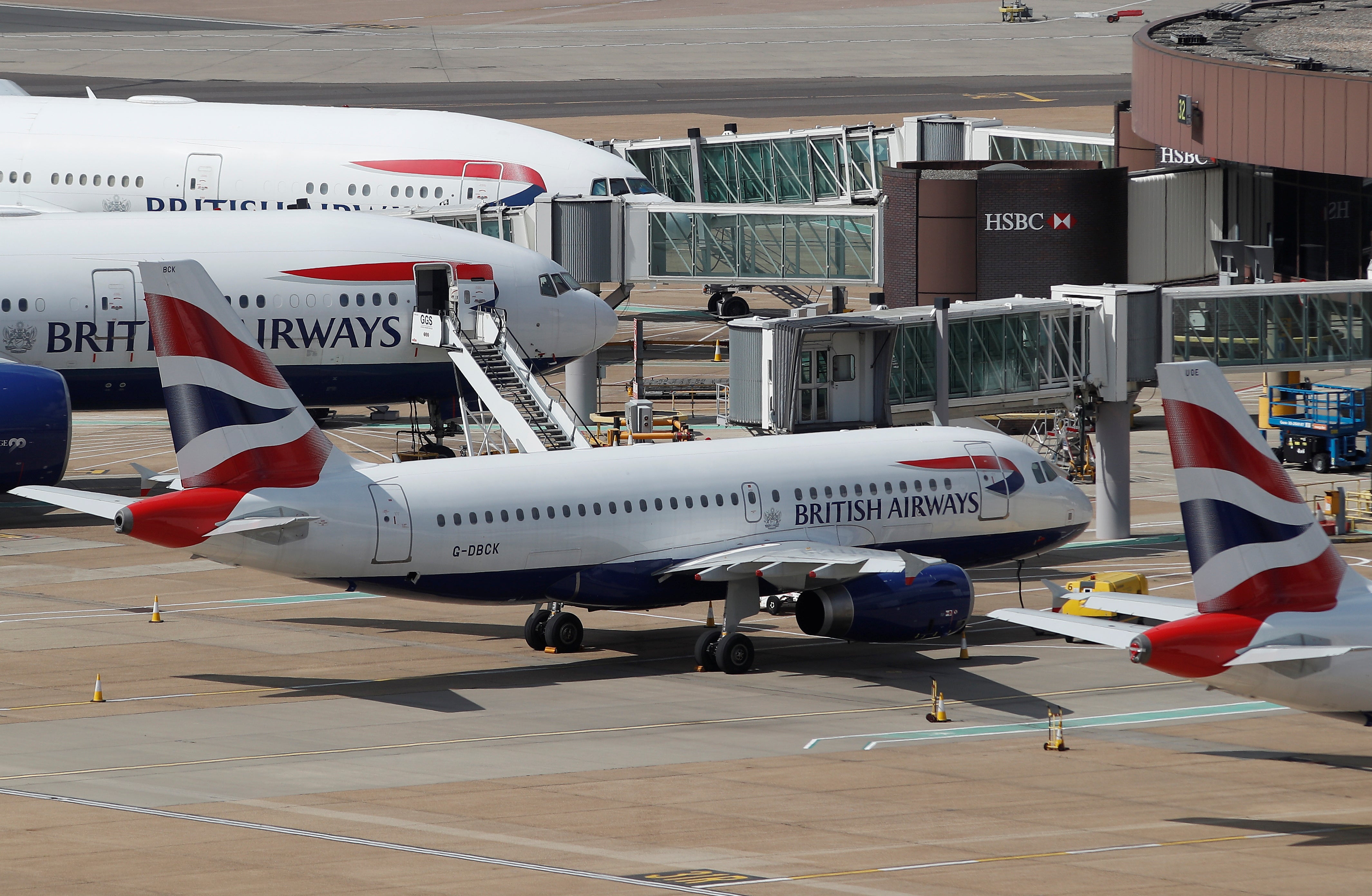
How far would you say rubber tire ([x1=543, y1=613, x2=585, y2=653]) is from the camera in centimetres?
4028

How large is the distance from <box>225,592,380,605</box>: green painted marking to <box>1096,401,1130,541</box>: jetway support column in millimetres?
18747

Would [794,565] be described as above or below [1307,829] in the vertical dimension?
above

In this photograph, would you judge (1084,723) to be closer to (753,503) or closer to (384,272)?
(753,503)

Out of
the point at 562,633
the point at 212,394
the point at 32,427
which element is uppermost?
the point at 212,394

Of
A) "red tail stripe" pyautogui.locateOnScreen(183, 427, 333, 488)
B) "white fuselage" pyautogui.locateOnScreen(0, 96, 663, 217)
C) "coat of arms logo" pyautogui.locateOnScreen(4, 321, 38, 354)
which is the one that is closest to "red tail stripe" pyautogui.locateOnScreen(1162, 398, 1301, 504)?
"red tail stripe" pyautogui.locateOnScreen(183, 427, 333, 488)

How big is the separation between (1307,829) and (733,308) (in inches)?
2436

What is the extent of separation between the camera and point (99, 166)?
70.0 meters

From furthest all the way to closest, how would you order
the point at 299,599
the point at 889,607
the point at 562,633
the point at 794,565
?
the point at 299,599, the point at 562,633, the point at 889,607, the point at 794,565

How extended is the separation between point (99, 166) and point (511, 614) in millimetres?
32851

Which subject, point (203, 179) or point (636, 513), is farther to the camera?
point (203, 179)

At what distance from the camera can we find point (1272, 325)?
170 feet

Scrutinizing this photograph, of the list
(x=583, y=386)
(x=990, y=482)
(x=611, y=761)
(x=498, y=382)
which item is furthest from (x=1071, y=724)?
(x=583, y=386)

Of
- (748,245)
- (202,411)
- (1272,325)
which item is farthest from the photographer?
(748,245)

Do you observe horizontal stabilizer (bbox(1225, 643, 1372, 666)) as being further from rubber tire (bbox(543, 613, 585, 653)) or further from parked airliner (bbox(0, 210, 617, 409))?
parked airliner (bbox(0, 210, 617, 409))
